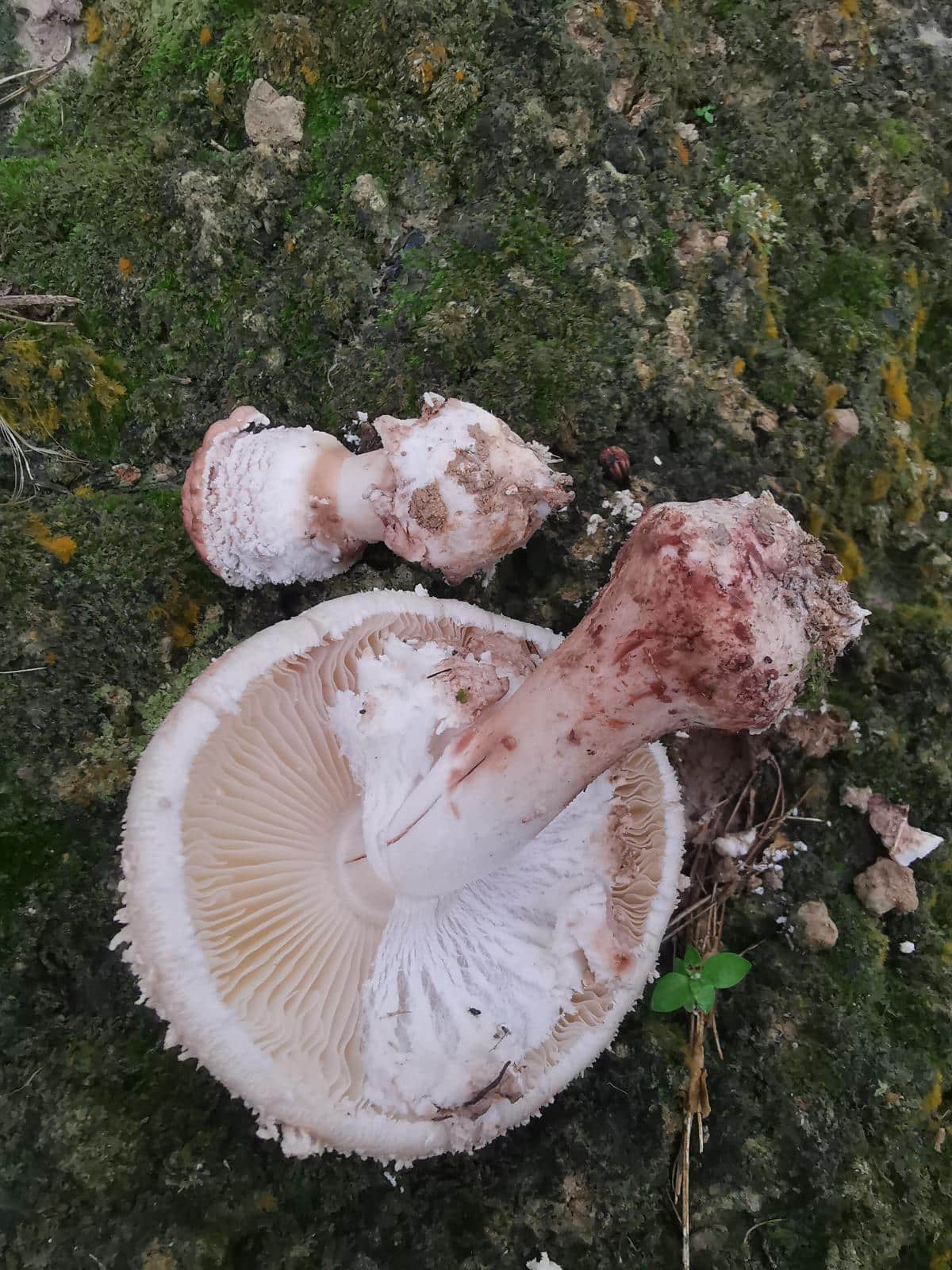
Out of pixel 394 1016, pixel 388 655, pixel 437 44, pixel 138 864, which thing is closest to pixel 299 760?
pixel 388 655

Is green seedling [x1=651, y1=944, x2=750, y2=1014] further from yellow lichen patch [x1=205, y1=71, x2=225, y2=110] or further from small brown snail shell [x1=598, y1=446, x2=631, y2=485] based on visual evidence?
yellow lichen patch [x1=205, y1=71, x2=225, y2=110]

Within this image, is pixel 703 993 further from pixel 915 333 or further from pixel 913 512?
pixel 915 333

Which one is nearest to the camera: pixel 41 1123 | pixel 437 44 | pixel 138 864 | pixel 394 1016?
pixel 138 864

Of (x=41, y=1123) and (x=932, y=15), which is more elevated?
(x=932, y=15)

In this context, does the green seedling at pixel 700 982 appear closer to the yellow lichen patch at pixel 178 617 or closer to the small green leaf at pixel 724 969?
the small green leaf at pixel 724 969

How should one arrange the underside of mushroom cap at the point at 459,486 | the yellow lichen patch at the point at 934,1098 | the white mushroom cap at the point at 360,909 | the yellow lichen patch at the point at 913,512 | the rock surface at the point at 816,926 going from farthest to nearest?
the yellow lichen patch at the point at 913,512 < the rock surface at the point at 816,926 < the yellow lichen patch at the point at 934,1098 < the underside of mushroom cap at the point at 459,486 < the white mushroom cap at the point at 360,909

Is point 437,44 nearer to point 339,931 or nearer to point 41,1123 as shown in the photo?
point 339,931

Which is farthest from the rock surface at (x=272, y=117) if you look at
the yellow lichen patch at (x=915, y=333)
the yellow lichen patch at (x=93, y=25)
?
the yellow lichen patch at (x=915, y=333)

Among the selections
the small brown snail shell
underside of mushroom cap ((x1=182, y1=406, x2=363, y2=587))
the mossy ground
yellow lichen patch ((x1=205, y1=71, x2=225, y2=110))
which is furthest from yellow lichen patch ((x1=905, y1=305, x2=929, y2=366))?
yellow lichen patch ((x1=205, y1=71, x2=225, y2=110))
